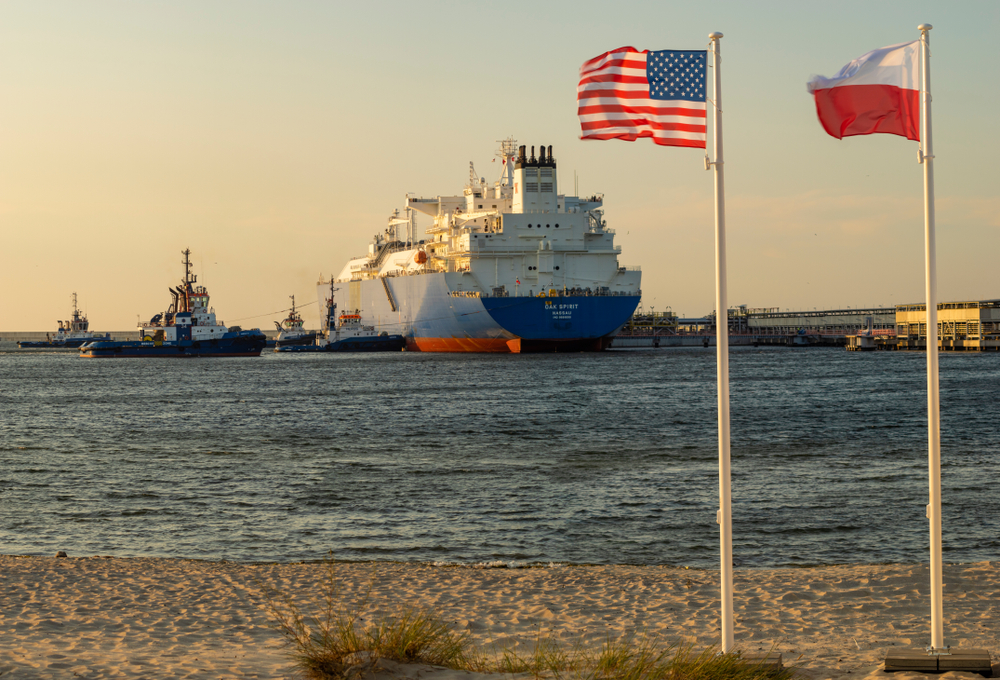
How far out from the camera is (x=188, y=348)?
302 ft

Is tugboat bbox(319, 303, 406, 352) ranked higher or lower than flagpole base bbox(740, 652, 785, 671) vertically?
higher

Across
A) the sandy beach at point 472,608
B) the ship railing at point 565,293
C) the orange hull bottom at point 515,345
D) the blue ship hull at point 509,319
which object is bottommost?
the sandy beach at point 472,608

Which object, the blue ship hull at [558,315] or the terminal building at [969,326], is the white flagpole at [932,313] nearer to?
the blue ship hull at [558,315]

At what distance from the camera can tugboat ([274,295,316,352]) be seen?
118688 mm

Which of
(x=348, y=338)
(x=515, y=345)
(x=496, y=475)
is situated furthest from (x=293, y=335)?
(x=496, y=475)

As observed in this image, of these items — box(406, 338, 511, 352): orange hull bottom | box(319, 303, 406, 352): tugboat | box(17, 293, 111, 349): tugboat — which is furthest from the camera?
box(17, 293, 111, 349): tugboat

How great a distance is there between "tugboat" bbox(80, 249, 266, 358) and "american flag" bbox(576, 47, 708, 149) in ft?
296

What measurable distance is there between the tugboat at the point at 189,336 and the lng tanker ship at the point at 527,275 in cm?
2372

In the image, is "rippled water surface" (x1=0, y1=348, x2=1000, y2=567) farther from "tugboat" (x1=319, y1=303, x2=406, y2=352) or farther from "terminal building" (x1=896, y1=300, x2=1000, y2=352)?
"terminal building" (x1=896, y1=300, x2=1000, y2=352)

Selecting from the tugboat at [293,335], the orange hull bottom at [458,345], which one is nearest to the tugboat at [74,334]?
the tugboat at [293,335]

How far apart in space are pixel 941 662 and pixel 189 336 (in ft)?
303

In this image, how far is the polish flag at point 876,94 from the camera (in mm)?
6539

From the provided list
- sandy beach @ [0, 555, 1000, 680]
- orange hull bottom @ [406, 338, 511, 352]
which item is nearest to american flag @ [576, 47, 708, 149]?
sandy beach @ [0, 555, 1000, 680]

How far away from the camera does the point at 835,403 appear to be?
126 ft
